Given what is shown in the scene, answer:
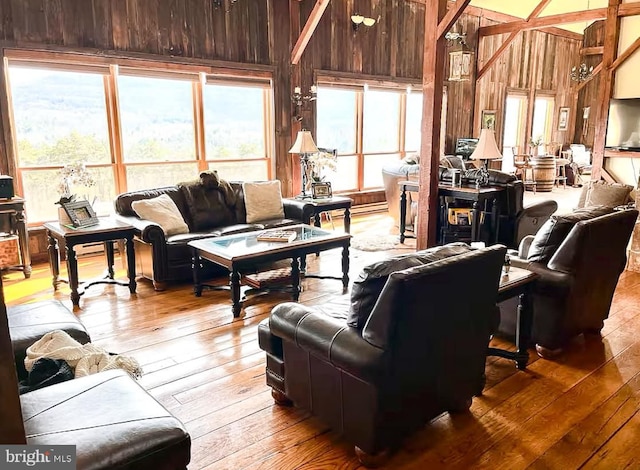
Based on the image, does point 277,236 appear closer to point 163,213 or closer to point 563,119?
point 163,213

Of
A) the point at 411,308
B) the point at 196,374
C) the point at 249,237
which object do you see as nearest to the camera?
Answer: the point at 411,308

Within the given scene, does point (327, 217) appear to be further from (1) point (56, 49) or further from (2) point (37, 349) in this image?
(2) point (37, 349)

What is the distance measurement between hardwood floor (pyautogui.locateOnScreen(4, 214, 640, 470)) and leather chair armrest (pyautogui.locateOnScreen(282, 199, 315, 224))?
158 centimetres

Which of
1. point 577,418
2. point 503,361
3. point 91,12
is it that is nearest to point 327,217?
point 91,12

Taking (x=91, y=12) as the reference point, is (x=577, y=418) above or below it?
below

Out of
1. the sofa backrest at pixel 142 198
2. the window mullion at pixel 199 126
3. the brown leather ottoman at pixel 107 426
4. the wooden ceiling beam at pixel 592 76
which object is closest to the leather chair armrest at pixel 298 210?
the sofa backrest at pixel 142 198

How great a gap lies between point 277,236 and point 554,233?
7.10ft

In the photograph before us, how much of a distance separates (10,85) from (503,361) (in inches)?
209

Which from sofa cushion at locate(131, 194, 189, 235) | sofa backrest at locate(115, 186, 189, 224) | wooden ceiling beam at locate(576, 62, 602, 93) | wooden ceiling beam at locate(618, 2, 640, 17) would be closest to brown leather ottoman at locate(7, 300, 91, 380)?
sofa cushion at locate(131, 194, 189, 235)

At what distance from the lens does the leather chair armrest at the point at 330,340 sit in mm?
1923

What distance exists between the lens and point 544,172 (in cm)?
1102

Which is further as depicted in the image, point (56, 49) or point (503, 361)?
point (56, 49)

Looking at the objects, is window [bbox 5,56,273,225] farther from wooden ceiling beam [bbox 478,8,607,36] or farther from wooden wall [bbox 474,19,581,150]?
wooden wall [bbox 474,19,581,150]

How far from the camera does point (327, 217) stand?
302 inches
